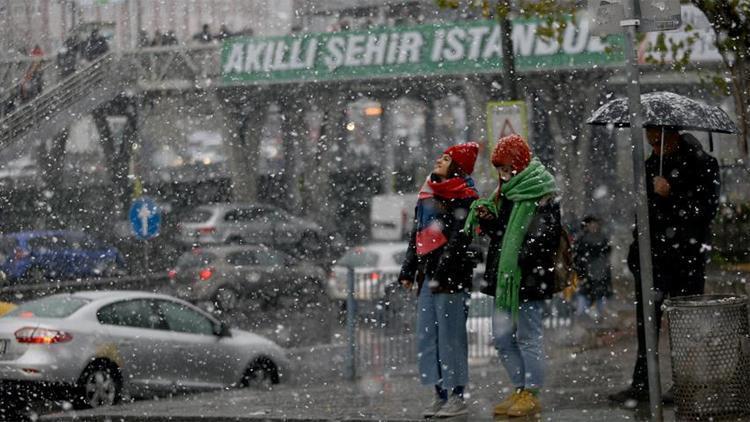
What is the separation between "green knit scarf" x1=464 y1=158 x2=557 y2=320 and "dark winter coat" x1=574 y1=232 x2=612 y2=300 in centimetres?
1241

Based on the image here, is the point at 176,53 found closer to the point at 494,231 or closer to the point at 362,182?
the point at 362,182

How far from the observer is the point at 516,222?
9023mm

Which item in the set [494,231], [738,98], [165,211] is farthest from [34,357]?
[165,211]

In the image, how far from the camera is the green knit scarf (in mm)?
9000

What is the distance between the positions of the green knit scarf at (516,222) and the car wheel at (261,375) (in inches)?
242

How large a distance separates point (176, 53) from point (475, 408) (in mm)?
27070

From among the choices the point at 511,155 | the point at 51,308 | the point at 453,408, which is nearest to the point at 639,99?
the point at 511,155

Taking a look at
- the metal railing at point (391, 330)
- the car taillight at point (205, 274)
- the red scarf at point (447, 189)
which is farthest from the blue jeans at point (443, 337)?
the car taillight at point (205, 274)

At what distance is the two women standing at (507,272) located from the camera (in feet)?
29.6

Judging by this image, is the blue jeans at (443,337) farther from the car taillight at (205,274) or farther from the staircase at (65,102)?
the staircase at (65,102)

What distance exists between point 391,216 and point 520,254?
107 feet

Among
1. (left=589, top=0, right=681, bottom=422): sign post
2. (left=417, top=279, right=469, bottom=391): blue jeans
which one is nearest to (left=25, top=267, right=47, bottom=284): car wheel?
(left=417, top=279, right=469, bottom=391): blue jeans

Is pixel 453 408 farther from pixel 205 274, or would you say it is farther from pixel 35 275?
pixel 35 275

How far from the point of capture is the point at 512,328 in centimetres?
911
